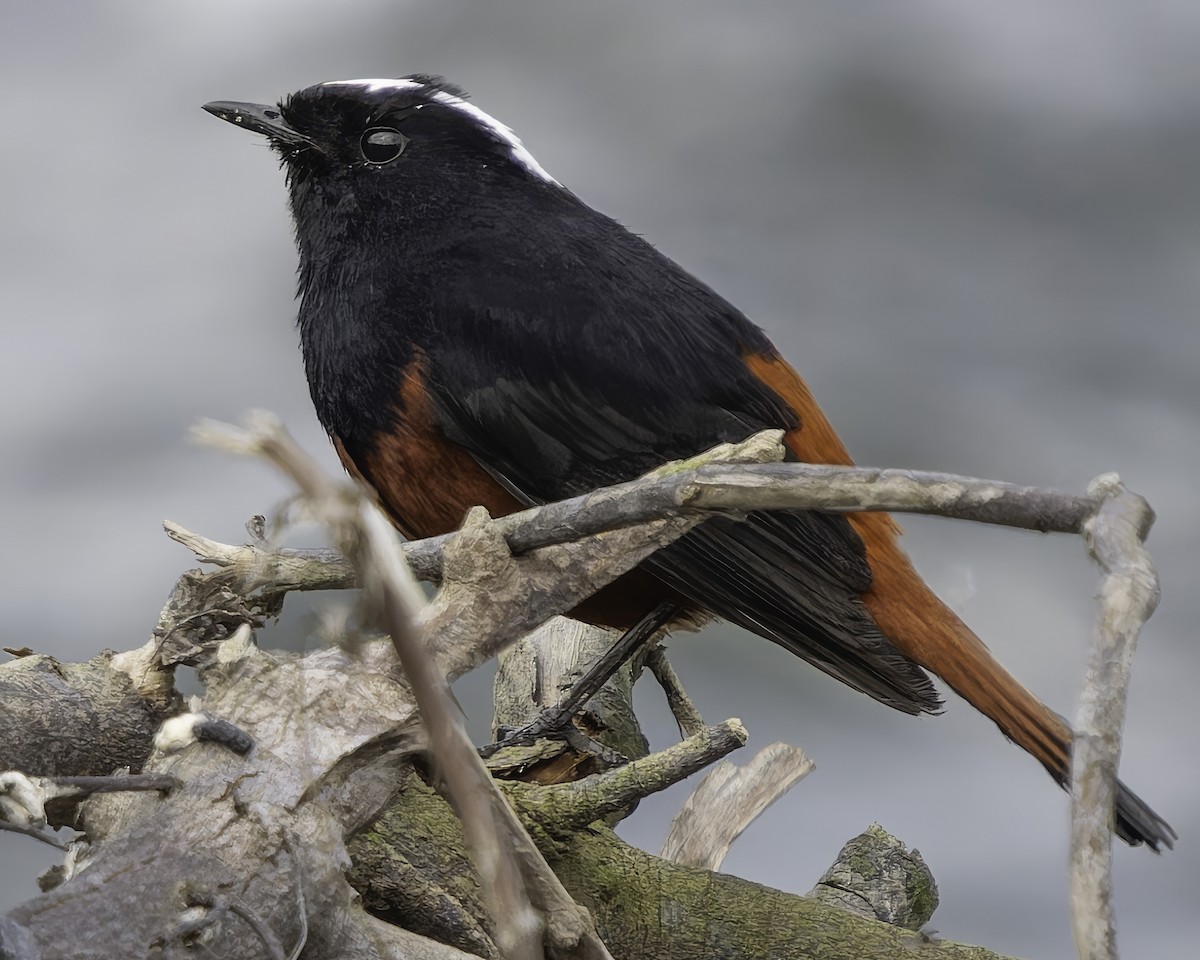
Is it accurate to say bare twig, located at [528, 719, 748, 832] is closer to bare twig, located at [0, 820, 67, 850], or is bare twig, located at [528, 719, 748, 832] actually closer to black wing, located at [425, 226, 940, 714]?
black wing, located at [425, 226, 940, 714]

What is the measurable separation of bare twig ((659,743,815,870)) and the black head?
99 cm

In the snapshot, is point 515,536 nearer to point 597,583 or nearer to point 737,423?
point 597,583

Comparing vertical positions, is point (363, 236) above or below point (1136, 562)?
above

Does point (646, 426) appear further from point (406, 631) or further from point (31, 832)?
point (406, 631)

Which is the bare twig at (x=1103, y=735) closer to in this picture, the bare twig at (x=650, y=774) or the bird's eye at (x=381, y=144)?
the bare twig at (x=650, y=774)

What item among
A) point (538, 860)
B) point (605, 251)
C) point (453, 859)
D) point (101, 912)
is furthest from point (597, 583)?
point (605, 251)

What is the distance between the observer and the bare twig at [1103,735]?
678mm

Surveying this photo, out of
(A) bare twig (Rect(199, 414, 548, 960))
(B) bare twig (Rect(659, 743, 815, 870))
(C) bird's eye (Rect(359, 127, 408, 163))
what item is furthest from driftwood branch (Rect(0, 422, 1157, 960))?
(C) bird's eye (Rect(359, 127, 408, 163))

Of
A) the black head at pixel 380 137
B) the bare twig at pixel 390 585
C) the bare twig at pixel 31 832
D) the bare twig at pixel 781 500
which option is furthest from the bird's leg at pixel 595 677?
the bare twig at pixel 390 585

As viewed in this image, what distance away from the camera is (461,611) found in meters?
1.16

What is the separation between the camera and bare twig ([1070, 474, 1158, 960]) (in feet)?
2.23

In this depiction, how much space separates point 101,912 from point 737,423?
3.72 ft

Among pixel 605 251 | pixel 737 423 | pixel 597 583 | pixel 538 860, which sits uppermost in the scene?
pixel 605 251

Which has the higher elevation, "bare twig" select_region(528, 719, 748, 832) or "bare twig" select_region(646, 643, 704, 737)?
"bare twig" select_region(646, 643, 704, 737)
